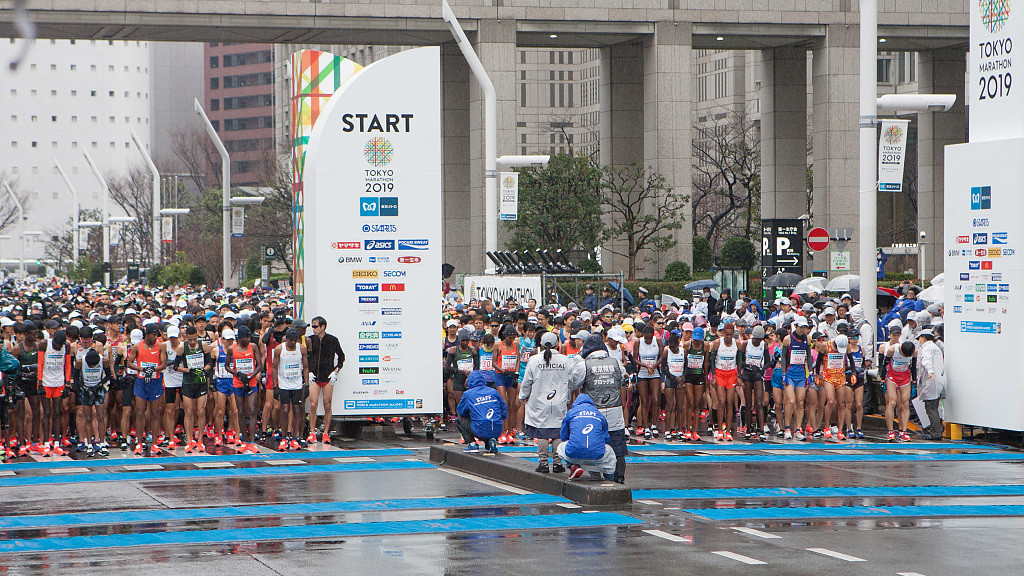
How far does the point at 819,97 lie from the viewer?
4744 centimetres

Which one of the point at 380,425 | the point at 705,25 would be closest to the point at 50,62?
the point at 705,25

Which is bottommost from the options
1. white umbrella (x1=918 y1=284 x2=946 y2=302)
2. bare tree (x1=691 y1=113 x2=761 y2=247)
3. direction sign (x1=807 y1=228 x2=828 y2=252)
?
white umbrella (x1=918 y1=284 x2=946 y2=302)

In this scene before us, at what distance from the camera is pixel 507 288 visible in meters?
31.2

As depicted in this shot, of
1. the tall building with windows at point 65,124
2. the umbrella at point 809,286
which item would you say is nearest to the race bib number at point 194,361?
the umbrella at point 809,286

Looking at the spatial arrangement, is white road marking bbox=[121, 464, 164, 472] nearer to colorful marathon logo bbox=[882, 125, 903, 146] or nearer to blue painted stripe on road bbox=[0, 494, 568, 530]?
blue painted stripe on road bbox=[0, 494, 568, 530]

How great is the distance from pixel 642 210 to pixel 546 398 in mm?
33534

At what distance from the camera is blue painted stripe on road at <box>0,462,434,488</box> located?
1549 centimetres

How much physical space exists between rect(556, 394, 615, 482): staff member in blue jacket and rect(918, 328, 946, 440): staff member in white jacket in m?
7.74

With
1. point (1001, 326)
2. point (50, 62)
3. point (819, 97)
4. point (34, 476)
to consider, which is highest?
point (50, 62)

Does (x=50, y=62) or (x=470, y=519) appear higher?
(x=50, y=62)

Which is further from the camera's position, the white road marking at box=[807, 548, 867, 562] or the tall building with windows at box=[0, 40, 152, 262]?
the tall building with windows at box=[0, 40, 152, 262]

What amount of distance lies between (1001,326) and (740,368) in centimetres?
386

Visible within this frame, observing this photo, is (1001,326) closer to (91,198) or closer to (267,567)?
(267,567)

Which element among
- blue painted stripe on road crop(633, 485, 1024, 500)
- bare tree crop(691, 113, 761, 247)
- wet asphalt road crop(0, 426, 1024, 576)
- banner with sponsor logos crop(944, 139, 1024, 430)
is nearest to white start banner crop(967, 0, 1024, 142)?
banner with sponsor logos crop(944, 139, 1024, 430)
